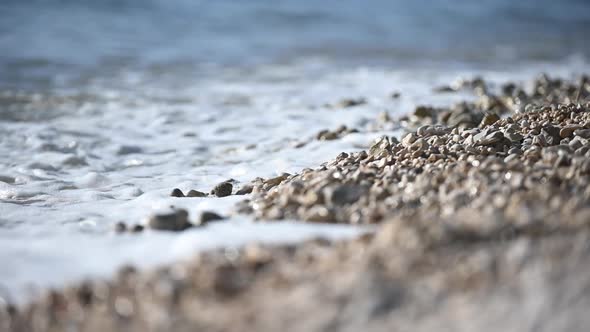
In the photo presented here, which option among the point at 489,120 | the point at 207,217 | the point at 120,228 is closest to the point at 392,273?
the point at 207,217

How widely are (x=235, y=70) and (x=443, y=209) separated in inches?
202

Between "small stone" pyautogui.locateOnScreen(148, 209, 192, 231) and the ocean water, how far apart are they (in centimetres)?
4

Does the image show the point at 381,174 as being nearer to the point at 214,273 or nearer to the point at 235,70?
the point at 214,273

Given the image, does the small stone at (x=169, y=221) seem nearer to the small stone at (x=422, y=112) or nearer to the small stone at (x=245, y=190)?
the small stone at (x=245, y=190)

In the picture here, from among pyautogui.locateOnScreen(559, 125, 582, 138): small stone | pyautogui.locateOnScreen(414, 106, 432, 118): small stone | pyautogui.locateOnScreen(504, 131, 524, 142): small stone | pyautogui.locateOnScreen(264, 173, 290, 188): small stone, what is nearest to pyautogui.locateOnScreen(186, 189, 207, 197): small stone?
pyautogui.locateOnScreen(264, 173, 290, 188): small stone

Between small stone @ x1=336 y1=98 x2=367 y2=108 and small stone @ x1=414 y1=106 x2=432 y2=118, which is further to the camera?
small stone @ x1=336 y1=98 x2=367 y2=108

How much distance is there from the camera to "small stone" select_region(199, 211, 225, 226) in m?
1.76

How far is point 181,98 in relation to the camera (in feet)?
16.1

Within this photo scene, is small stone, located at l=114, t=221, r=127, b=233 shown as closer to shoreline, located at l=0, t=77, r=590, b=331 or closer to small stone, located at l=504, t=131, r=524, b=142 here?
shoreline, located at l=0, t=77, r=590, b=331

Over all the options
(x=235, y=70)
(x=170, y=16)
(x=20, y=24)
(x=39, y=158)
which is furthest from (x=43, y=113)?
(x=170, y=16)

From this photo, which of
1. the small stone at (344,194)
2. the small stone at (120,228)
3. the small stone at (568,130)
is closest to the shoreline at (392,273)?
the small stone at (344,194)

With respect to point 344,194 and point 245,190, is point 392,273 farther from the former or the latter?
point 245,190

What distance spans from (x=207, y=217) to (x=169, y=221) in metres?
0.13

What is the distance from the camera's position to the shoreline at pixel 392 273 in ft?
3.81
